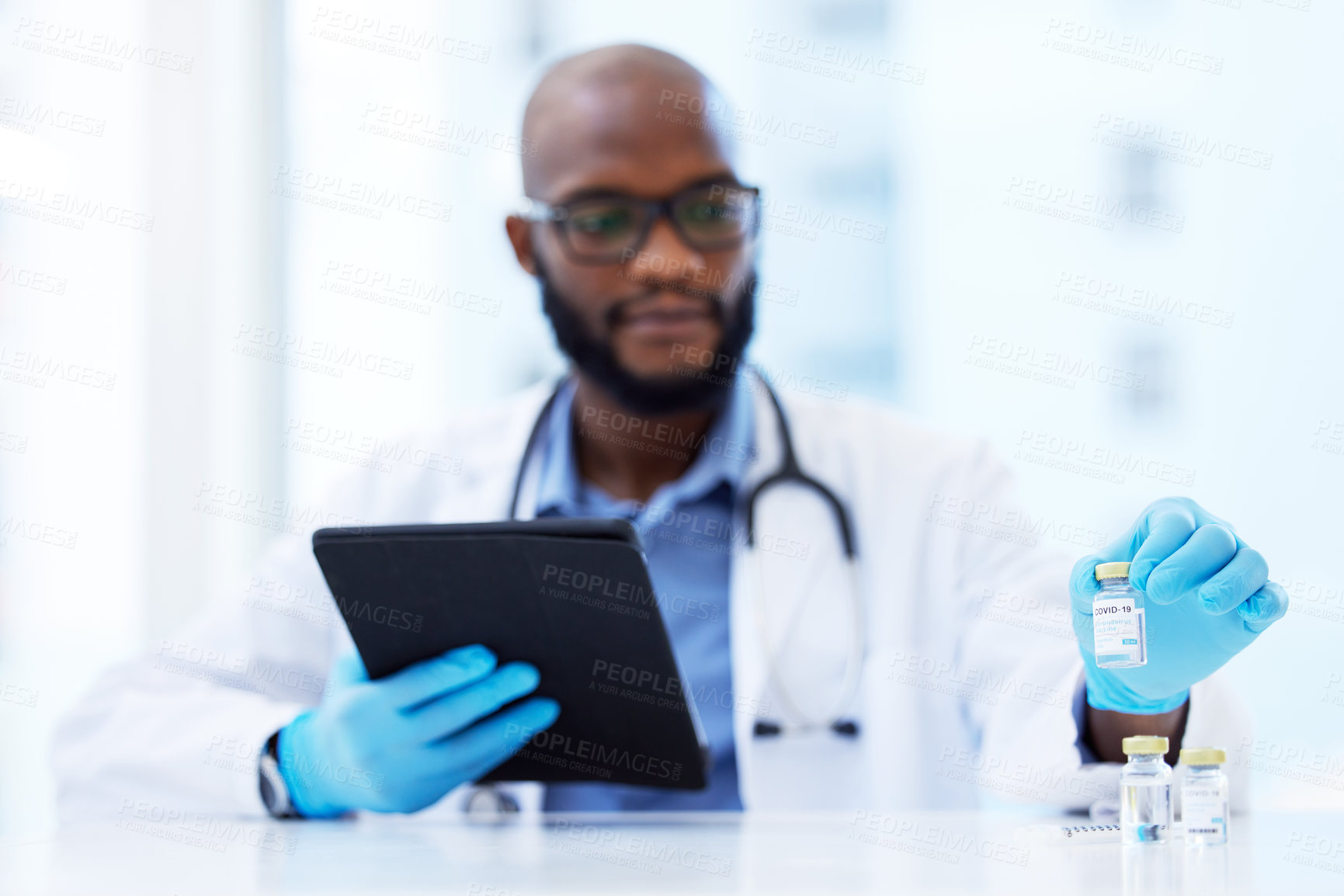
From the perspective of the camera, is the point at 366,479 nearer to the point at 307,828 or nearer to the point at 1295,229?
the point at 307,828

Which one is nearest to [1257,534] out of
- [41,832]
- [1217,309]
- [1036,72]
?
[1217,309]

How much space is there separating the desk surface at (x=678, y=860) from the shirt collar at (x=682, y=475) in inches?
23.9

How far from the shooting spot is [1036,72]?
9.56 feet

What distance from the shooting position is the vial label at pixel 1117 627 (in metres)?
0.74

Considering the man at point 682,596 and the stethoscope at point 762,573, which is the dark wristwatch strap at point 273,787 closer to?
the man at point 682,596

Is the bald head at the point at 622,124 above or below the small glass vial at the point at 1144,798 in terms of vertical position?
above

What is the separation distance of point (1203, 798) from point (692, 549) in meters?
0.87

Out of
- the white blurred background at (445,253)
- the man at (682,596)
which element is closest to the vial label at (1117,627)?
the man at (682,596)

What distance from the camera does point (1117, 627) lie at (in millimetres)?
745

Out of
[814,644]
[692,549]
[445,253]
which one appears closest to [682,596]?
[692,549]

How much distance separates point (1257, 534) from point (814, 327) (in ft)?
4.70

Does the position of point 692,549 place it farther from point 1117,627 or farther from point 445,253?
point 445,253

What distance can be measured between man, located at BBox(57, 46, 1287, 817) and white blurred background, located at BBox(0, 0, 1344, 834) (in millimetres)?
138

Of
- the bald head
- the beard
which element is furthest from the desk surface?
the bald head
